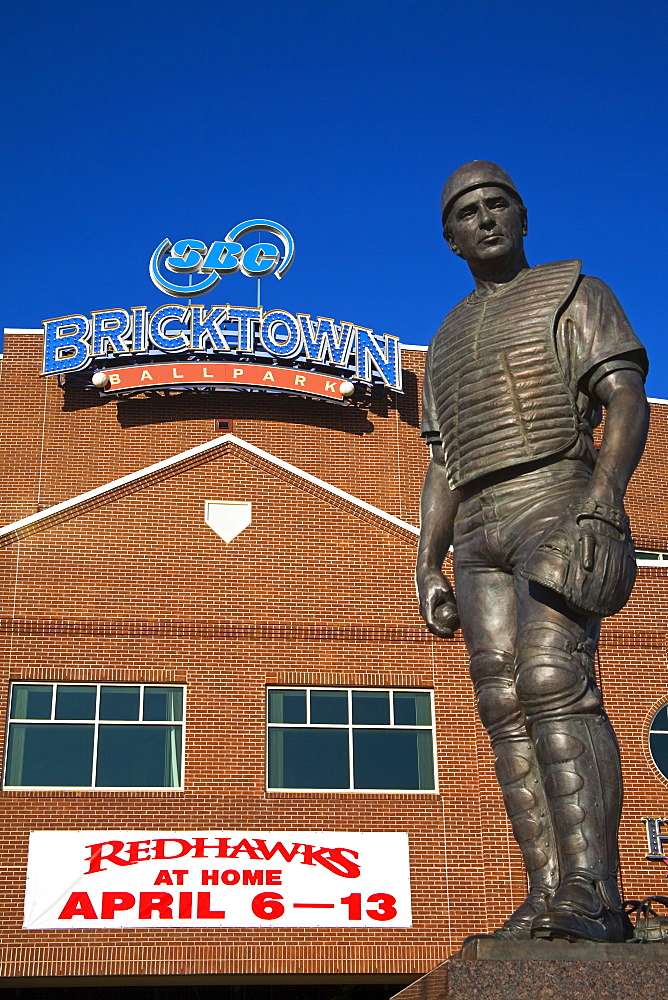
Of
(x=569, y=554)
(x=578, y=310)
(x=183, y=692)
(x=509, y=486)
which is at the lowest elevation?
(x=569, y=554)

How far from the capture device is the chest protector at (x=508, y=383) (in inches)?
223

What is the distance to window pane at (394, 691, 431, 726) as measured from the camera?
22344mm

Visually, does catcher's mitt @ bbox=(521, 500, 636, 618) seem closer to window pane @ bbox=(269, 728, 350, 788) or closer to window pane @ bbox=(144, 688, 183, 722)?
window pane @ bbox=(269, 728, 350, 788)

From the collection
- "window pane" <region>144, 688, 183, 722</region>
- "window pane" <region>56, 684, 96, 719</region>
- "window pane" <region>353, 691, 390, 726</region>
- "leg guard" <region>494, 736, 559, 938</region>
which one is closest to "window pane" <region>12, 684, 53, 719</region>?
"window pane" <region>56, 684, 96, 719</region>

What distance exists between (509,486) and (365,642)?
17325 millimetres

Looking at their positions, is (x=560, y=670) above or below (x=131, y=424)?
below

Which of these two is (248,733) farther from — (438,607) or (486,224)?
(486,224)

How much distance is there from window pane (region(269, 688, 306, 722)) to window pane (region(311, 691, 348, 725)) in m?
0.19

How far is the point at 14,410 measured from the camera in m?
29.6

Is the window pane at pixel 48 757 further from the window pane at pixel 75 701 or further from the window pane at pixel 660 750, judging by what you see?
the window pane at pixel 660 750

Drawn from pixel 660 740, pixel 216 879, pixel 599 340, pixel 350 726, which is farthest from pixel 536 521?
pixel 660 740

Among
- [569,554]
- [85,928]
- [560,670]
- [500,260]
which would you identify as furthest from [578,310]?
[85,928]

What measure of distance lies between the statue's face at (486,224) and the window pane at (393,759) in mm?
16620

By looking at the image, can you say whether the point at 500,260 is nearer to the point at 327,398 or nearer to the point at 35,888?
the point at 35,888
